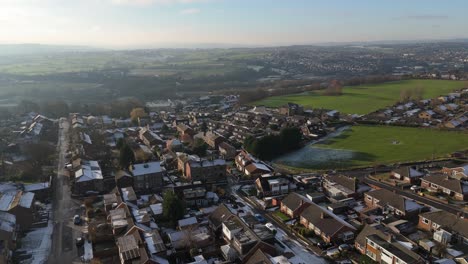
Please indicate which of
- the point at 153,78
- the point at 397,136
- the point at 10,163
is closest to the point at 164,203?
Answer: the point at 10,163

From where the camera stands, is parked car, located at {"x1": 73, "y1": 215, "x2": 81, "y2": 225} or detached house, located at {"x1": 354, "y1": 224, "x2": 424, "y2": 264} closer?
detached house, located at {"x1": 354, "y1": 224, "x2": 424, "y2": 264}

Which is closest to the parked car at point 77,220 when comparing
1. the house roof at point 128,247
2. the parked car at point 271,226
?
the house roof at point 128,247

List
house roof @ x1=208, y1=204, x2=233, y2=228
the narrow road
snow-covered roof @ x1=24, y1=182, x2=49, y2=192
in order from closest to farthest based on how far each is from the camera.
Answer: house roof @ x1=208, y1=204, x2=233, y2=228 < the narrow road < snow-covered roof @ x1=24, y1=182, x2=49, y2=192

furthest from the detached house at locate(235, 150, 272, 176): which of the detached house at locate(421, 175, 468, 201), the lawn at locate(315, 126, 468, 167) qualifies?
the detached house at locate(421, 175, 468, 201)

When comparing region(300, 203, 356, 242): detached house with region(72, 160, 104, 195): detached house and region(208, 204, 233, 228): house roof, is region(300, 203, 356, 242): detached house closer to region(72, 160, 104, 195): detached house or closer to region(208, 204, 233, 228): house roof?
region(208, 204, 233, 228): house roof

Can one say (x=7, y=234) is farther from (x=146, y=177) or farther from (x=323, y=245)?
(x=323, y=245)

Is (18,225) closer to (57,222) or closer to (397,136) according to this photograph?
(57,222)

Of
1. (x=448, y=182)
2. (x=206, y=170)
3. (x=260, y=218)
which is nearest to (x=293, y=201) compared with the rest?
(x=260, y=218)
